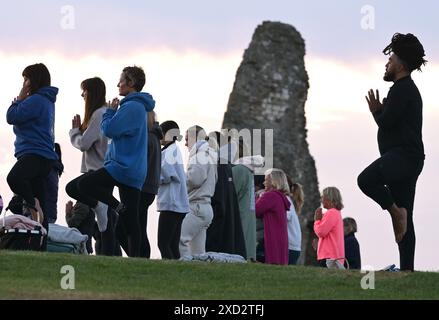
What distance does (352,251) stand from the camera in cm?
2384

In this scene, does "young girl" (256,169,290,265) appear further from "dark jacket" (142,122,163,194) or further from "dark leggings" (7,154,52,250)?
"dark leggings" (7,154,52,250)

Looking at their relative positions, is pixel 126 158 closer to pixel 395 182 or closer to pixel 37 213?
pixel 37 213

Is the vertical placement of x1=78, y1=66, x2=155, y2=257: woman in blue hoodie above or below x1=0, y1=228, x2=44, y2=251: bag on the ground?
above

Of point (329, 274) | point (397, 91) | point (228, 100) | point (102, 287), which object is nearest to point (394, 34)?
point (397, 91)

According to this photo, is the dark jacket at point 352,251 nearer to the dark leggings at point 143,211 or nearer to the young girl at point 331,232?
the young girl at point 331,232

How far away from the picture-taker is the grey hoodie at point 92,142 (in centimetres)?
1994

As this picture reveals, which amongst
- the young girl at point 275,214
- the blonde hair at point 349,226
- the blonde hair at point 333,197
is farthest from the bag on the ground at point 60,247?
the blonde hair at point 349,226

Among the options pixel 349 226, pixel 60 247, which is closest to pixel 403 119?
pixel 60 247

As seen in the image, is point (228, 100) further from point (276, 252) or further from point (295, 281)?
point (295, 281)

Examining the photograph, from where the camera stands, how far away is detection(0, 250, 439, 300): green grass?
1647 cm

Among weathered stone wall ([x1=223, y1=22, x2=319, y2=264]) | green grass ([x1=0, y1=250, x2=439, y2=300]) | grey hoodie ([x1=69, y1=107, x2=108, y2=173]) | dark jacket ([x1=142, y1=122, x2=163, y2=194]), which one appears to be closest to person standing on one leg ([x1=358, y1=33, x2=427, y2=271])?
green grass ([x1=0, y1=250, x2=439, y2=300])

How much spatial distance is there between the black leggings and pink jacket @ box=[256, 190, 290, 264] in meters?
3.35

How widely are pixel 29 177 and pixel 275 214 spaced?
3.81 m

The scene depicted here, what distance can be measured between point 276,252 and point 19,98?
435 cm
